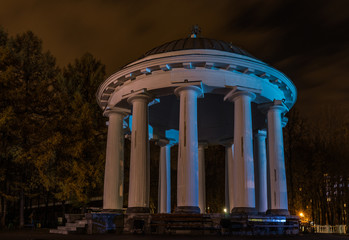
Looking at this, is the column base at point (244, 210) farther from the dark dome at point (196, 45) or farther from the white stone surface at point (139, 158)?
the dark dome at point (196, 45)

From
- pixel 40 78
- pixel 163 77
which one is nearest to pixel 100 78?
pixel 40 78

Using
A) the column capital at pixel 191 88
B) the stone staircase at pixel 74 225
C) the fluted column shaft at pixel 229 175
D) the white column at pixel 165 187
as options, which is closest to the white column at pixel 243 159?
the column capital at pixel 191 88

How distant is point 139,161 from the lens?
28.0 meters

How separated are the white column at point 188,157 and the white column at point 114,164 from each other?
8.24 meters

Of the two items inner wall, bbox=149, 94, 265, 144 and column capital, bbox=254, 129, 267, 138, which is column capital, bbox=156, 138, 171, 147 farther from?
column capital, bbox=254, 129, 267, 138

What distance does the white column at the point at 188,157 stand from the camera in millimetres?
25109

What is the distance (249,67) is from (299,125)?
39.4 meters

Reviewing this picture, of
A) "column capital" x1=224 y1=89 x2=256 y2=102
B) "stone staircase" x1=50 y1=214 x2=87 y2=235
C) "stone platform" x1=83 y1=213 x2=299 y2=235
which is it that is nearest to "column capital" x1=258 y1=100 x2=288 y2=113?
"column capital" x1=224 y1=89 x2=256 y2=102

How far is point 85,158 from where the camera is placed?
1811 inches

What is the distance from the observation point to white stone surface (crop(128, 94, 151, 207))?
90.0 feet

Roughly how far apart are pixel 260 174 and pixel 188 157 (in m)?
12.9

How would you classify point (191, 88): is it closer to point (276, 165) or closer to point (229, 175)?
point (276, 165)

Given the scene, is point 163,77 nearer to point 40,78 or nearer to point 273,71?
point 273,71

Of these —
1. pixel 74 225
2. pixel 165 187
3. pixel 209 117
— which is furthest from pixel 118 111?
pixel 209 117
